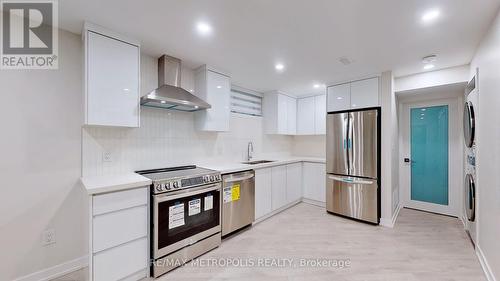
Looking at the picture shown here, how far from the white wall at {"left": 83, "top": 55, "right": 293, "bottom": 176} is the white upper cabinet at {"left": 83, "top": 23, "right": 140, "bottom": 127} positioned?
1.10 feet

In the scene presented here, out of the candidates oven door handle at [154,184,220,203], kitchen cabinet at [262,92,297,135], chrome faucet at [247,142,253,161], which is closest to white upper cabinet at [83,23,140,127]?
oven door handle at [154,184,220,203]

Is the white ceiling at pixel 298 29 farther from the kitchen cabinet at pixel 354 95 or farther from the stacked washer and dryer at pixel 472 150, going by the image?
the stacked washer and dryer at pixel 472 150

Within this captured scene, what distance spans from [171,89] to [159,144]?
30.0 inches

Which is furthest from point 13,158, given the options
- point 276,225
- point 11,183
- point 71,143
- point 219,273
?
point 276,225

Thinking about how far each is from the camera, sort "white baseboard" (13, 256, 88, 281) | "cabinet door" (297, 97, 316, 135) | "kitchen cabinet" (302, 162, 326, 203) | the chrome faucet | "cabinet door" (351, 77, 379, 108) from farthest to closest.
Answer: "cabinet door" (297, 97, 316, 135)
"kitchen cabinet" (302, 162, 326, 203)
the chrome faucet
"cabinet door" (351, 77, 379, 108)
"white baseboard" (13, 256, 88, 281)

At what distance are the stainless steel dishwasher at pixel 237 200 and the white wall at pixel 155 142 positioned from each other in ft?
2.32

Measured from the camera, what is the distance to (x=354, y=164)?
347 centimetres

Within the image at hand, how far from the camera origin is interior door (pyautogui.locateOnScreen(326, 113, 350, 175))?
11.7ft

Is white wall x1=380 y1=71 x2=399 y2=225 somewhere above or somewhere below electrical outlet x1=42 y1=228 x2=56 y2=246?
above

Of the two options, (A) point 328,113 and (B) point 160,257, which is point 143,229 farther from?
(A) point 328,113

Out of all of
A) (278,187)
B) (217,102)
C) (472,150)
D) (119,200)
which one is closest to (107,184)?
(119,200)

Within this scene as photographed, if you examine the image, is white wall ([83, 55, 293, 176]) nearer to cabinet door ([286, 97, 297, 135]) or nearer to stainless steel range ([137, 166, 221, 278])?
stainless steel range ([137, 166, 221, 278])

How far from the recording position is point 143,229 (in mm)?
1987

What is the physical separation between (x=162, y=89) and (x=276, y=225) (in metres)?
2.60
